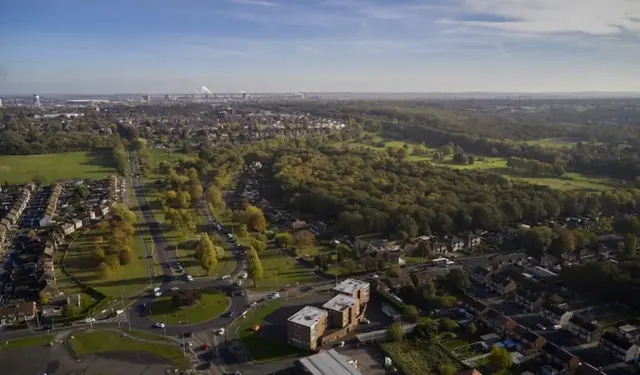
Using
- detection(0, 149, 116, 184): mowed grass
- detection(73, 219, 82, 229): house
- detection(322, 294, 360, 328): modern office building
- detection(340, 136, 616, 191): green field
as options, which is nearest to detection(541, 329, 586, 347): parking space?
detection(322, 294, 360, 328): modern office building

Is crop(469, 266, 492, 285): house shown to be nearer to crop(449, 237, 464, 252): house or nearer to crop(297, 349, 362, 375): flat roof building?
crop(449, 237, 464, 252): house

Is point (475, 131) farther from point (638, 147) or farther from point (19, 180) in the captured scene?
point (19, 180)

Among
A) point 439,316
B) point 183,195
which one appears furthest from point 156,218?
point 439,316

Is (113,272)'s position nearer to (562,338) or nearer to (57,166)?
(562,338)

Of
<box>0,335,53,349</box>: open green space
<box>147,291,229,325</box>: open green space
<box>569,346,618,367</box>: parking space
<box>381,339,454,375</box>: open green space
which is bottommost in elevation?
<box>569,346,618,367</box>: parking space

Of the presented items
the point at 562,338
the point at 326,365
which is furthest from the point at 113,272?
the point at 562,338

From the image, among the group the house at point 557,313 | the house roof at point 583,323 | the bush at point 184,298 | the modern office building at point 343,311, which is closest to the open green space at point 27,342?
the bush at point 184,298
